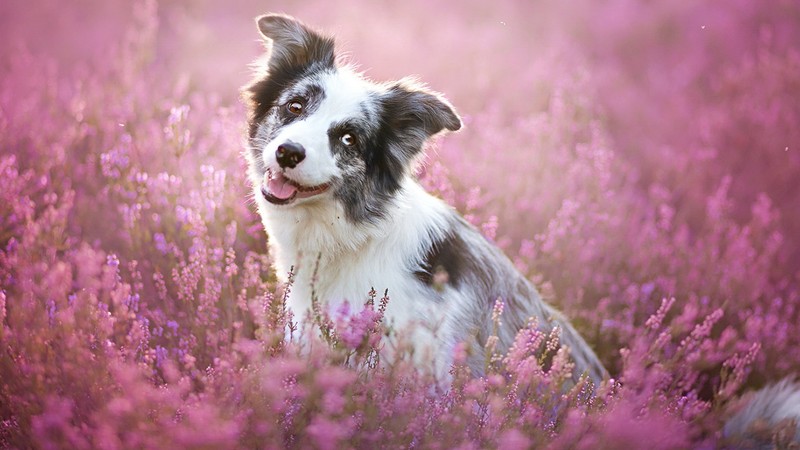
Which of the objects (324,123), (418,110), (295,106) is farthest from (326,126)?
(418,110)

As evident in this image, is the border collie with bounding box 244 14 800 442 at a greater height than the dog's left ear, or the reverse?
the dog's left ear

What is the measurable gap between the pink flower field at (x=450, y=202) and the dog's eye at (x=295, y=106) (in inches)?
33.2

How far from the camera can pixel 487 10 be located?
9.64m

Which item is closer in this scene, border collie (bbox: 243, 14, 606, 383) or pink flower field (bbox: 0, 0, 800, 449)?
pink flower field (bbox: 0, 0, 800, 449)

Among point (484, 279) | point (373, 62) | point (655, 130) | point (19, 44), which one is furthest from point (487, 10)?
point (484, 279)

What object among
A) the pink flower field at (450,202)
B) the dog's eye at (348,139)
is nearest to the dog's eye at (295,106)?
the dog's eye at (348,139)

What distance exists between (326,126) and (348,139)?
144mm

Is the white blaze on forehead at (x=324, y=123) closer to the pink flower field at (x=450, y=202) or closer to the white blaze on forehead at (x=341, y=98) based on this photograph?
the white blaze on forehead at (x=341, y=98)

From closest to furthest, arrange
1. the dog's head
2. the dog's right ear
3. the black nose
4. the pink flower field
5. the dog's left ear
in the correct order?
the pink flower field
the black nose
the dog's head
the dog's left ear
the dog's right ear

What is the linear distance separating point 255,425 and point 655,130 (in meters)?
6.21

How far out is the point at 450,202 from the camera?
4.71 metres

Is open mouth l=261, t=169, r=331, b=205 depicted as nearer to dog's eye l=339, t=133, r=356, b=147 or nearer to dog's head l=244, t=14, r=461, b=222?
dog's head l=244, t=14, r=461, b=222

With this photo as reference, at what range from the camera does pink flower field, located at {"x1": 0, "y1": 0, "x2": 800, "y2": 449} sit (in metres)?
2.28

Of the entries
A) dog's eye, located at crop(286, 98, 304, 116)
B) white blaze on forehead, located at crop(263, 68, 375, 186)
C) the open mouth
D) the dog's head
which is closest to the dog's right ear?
the dog's head
